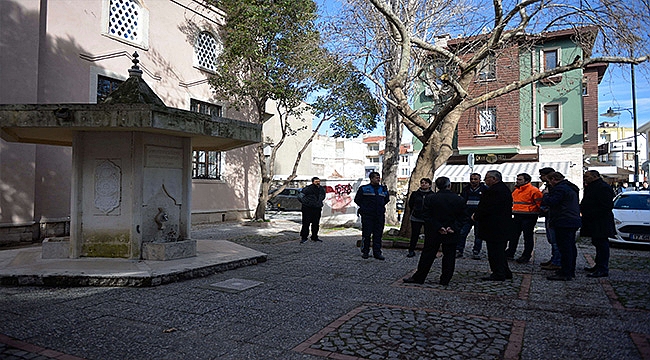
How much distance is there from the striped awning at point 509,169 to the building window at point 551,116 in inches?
88.2

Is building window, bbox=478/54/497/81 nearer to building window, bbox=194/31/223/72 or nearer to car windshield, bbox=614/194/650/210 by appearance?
car windshield, bbox=614/194/650/210

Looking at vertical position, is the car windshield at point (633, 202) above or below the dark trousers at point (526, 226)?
above

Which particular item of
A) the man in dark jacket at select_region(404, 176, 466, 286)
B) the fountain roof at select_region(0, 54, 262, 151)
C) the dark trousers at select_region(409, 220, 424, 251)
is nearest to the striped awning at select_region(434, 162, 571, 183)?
the dark trousers at select_region(409, 220, 424, 251)

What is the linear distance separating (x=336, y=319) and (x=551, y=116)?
22.6m

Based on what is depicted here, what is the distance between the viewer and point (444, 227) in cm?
641

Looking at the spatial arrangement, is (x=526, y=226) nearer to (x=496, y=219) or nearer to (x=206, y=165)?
(x=496, y=219)

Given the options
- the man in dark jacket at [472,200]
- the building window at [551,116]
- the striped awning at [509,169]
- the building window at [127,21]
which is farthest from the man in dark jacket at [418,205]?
the building window at [551,116]

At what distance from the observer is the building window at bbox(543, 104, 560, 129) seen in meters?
23.4

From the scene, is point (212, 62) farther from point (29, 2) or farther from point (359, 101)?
point (29, 2)

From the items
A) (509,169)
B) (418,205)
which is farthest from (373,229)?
(509,169)

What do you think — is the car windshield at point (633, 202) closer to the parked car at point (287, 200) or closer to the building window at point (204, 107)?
the building window at point (204, 107)

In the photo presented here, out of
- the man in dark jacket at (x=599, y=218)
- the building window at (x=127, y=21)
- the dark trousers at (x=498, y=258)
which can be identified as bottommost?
the dark trousers at (x=498, y=258)

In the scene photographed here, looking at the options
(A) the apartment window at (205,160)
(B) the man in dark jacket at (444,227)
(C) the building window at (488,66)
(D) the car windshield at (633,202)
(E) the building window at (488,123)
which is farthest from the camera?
(E) the building window at (488,123)

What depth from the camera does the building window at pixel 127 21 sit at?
13164mm
